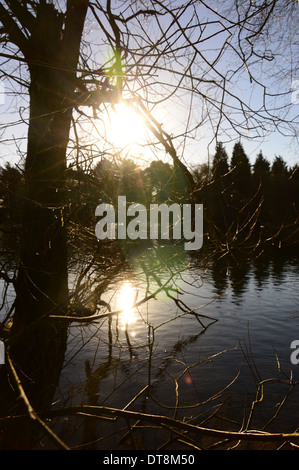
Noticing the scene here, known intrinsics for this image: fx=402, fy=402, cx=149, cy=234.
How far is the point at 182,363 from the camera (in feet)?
19.0

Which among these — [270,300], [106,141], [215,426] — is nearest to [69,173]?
[106,141]

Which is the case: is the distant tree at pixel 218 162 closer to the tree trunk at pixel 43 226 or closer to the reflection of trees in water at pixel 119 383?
the reflection of trees in water at pixel 119 383

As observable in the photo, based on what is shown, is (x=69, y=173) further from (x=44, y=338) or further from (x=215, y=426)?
(x=215, y=426)

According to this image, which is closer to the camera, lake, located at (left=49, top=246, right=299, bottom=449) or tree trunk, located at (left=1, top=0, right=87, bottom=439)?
tree trunk, located at (left=1, top=0, right=87, bottom=439)

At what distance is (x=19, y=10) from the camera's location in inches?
210

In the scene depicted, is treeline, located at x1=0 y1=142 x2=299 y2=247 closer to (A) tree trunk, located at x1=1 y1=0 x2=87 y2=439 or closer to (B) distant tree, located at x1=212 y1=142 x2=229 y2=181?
(B) distant tree, located at x1=212 y1=142 x2=229 y2=181

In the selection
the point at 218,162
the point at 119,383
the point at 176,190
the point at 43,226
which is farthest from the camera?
the point at 119,383

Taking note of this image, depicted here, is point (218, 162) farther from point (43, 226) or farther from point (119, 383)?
point (119, 383)

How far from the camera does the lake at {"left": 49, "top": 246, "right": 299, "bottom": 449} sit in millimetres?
6336

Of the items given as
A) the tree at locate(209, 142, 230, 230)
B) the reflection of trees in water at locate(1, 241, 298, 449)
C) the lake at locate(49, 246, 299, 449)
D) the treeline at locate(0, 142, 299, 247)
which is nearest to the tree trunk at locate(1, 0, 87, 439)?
the reflection of trees in water at locate(1, 241, 298, 449)

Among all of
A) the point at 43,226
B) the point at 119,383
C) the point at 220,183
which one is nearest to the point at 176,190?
the point at 220,183

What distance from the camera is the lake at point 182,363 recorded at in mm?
6336

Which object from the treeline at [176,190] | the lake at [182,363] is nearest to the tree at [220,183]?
the treeline at [176,190]
